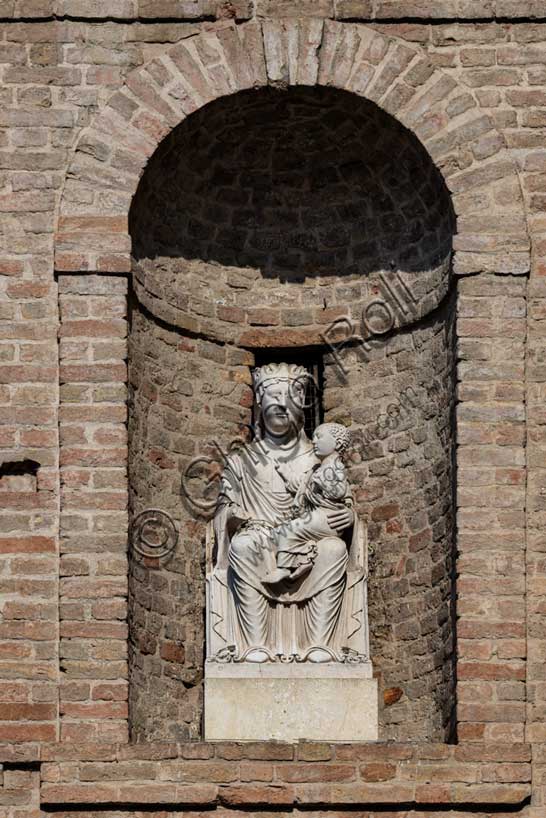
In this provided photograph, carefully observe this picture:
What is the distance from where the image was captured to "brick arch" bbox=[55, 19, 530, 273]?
15.0 m

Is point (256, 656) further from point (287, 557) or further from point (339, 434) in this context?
point (339, 434)

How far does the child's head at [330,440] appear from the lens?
15.2m

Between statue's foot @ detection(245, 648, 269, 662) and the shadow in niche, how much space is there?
7.82 ft

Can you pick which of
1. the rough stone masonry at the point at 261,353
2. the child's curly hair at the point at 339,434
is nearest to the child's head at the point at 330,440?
the child's curly hair at the point at 339,434

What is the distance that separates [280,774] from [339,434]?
2.04 m

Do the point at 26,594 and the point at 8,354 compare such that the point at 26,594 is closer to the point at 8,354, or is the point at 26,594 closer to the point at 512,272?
the point at 8,354

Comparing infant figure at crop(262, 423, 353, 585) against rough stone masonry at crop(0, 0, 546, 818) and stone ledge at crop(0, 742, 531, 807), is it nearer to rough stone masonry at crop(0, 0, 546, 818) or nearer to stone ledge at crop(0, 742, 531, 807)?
rough stone masonry at crop(0, 0, 546, 818)

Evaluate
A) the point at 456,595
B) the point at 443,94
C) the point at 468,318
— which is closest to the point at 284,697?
the point at 456,595

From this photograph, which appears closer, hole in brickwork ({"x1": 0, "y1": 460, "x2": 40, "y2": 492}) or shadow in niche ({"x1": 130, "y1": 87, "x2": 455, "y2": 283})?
hole in brickwork ({"x1": 0, "y1": 460, "x2": 40, "y2": 492})

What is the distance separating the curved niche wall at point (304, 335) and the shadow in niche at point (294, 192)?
1 centimetres

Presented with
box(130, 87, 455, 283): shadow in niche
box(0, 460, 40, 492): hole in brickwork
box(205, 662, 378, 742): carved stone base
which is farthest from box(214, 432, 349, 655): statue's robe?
box(130, 87, 455, 283): shadow in niche

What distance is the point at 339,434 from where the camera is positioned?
15.2 meters

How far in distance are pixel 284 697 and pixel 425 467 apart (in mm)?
1689

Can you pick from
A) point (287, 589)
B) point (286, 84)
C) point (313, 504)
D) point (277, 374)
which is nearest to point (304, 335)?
point (277, 374)
